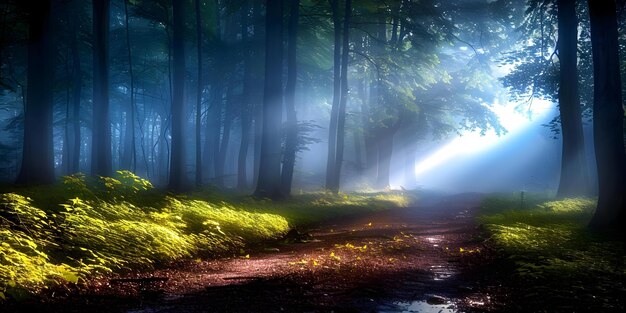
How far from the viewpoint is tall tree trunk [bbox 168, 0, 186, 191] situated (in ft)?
52.7

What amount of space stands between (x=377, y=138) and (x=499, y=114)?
9.32 metres

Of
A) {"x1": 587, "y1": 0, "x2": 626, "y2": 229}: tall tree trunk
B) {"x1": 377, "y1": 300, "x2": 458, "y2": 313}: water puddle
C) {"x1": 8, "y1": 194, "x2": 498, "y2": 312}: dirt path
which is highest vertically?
{"x1": 587, "y1": 0, "x2": 626, "y2": 229}: tall tree trunk

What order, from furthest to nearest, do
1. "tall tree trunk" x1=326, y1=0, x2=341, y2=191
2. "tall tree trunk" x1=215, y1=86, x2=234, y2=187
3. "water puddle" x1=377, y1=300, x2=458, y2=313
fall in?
"tall tree trunk" x1=215, y1=86, x2=234, y2=187, "tall tree trunk" x1=326, y1=0, x2=341, y2=191, "water puddle" x1=377, y1=300, x2=458, y2=313

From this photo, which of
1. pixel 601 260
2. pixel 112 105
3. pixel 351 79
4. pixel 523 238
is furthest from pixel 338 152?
pixel 112 105

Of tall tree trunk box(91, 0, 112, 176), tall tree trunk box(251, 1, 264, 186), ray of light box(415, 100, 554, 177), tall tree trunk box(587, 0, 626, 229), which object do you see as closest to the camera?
tall tree trunk box(587, 0, 626, 229)

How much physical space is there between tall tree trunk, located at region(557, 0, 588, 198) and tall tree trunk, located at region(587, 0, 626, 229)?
8203 millimetres

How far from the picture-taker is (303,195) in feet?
61.5

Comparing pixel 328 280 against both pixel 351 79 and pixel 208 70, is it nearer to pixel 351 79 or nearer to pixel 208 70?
pixel 208 70

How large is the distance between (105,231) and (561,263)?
7.38 metres

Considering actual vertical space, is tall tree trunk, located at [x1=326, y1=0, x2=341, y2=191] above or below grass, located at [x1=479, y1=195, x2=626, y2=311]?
above

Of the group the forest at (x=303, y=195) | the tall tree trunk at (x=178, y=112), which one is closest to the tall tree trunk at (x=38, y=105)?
the forest at (x=303, y=195)

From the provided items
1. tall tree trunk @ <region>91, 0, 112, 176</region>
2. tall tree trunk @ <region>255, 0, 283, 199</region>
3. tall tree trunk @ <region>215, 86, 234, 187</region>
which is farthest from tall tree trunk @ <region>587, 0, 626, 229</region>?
tall tree trunk @ <region>215, 86, 234, 187</region>

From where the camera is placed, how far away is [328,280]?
6215 mm

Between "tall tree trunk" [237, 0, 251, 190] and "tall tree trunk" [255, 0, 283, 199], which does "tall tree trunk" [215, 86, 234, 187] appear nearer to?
"tall tree trunk" [237, 0, 251, 190]
